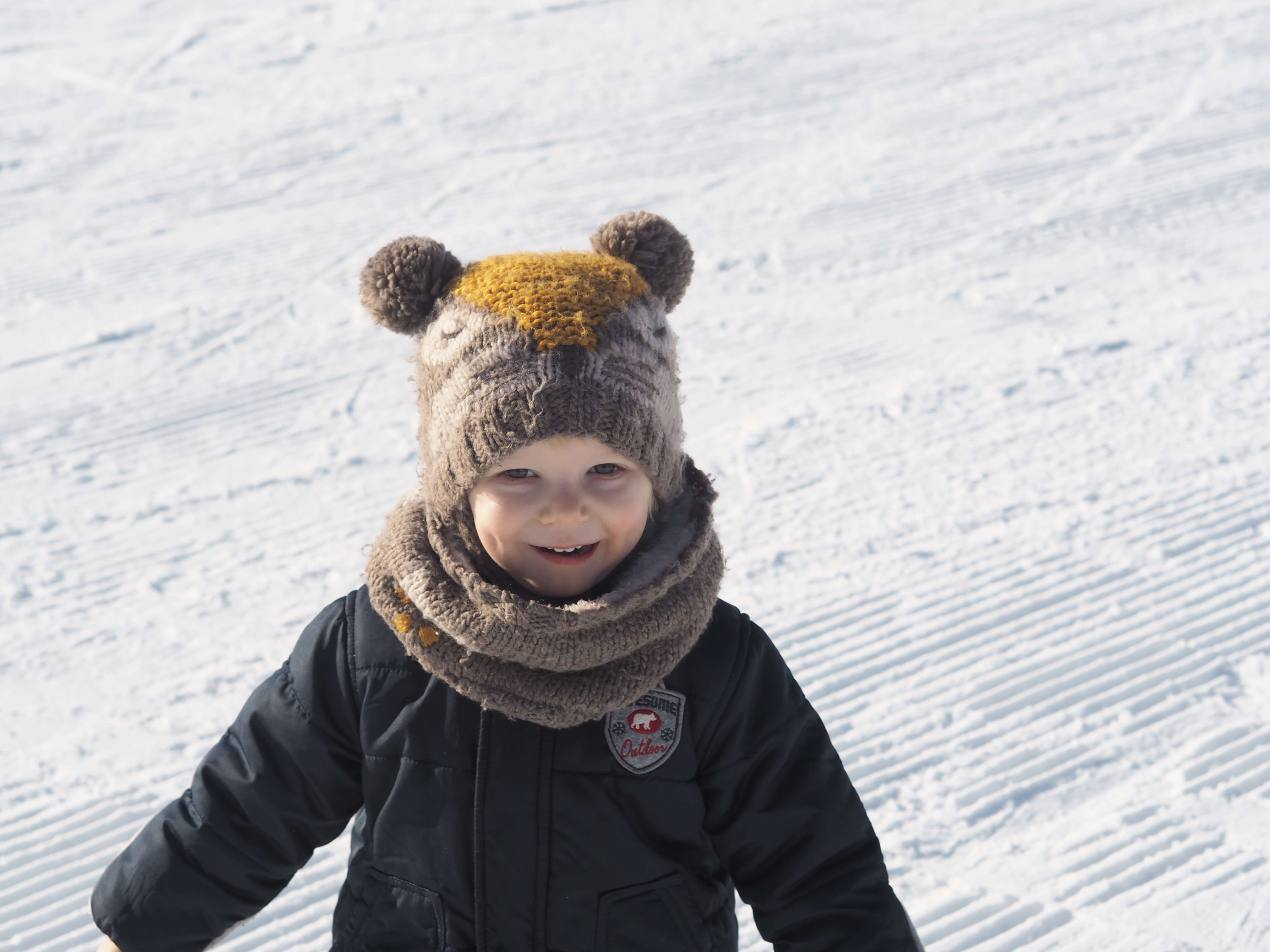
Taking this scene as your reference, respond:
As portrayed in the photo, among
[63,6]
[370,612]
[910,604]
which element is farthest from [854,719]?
[63,6]

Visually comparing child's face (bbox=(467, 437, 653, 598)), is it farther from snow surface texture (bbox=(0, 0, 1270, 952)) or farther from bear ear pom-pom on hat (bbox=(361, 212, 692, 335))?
snow surface texture (bbox=(0, 0, 1270, 952))

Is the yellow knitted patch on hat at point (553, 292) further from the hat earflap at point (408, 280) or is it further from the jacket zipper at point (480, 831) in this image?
the jacket zipper at point (480, 831)

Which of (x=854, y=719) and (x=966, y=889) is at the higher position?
(x=854, y=719)

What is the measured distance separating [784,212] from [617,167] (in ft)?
2.64

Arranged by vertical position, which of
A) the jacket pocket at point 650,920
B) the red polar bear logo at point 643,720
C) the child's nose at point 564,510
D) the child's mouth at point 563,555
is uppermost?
the child's nose at point 564,510

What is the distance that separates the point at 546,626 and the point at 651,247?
0.45 meters

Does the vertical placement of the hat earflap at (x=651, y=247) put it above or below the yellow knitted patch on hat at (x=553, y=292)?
above

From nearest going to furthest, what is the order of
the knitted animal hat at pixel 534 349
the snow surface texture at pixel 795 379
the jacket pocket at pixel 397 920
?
the knitted animal hat at pixel 534 349
the jacket pocket at pixel 397 920
the snow surface texture at pixel 795 379

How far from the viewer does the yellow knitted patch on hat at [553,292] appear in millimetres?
1201

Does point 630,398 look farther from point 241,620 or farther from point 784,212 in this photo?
point 784,212

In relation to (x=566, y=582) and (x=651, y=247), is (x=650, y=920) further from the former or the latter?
(x=651, y=247)

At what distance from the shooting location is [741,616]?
1.37 meters

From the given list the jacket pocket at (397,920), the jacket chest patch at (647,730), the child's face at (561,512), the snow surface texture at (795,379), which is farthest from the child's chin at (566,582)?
the snow surface texture at (795,379)

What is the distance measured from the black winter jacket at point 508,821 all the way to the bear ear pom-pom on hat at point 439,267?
339 mm
